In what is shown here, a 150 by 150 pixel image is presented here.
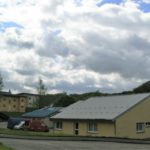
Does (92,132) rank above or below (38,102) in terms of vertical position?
below

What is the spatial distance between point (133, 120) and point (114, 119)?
10.9 feet

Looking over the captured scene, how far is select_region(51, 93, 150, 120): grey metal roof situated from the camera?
185 feet

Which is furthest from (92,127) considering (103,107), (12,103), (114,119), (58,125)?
(12,103)

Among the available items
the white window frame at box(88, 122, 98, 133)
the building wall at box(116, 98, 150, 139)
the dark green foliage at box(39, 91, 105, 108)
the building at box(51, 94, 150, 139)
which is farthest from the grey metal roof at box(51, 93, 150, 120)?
the dark green foliage at box(39, 91, 105, 108)

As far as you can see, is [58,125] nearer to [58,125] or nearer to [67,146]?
[58,125]

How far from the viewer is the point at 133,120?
5606cm

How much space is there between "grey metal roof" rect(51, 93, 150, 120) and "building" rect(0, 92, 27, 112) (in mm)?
111166

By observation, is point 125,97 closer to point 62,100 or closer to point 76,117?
point 76,117

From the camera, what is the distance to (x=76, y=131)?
60.9 m

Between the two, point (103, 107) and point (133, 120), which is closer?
point (133, 120)

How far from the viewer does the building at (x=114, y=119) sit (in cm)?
5469

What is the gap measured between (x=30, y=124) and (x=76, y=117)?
239 inches

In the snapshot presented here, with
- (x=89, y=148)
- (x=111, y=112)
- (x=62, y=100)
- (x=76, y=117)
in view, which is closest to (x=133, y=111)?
(x=111, y=112)

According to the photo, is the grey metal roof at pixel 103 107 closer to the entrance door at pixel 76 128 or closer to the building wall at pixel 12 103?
the entrance door at pixel 76 128
